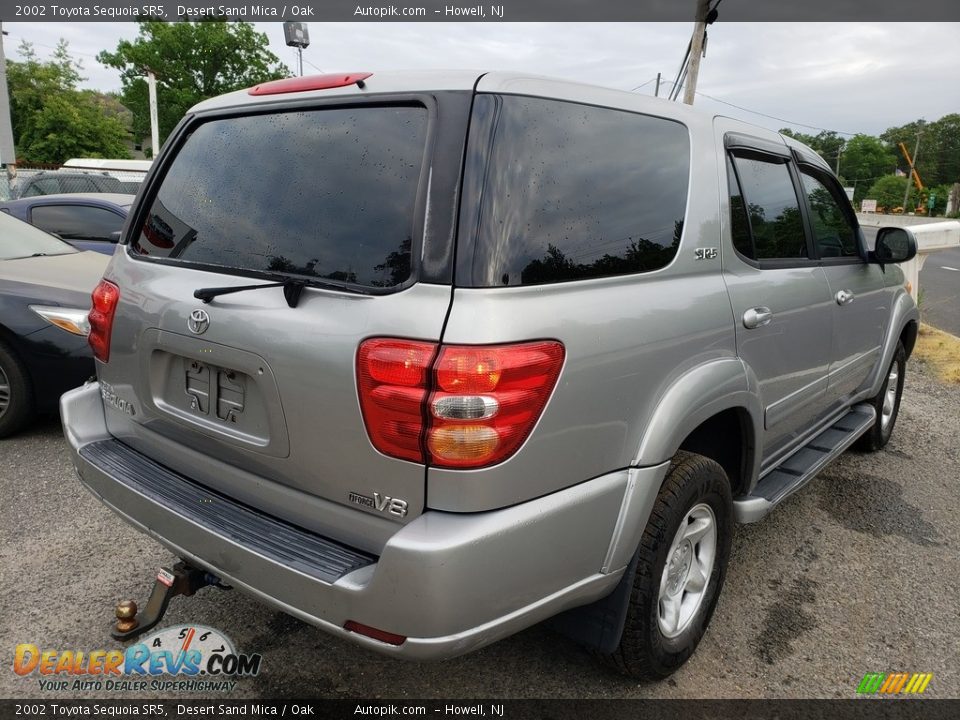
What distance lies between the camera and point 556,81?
6.96 feet

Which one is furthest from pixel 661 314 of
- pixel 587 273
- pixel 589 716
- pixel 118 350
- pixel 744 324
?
pixel 118 350

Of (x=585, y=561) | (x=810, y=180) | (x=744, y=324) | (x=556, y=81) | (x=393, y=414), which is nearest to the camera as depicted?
(x=393, y=414)

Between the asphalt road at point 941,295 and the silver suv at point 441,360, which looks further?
the asphalt road at point 941,295

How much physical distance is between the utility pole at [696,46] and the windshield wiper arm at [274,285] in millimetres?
17476

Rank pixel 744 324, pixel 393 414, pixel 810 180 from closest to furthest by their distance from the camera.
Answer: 1. pixel 393 414
2. pixel 744 324
3. pixel 810 180

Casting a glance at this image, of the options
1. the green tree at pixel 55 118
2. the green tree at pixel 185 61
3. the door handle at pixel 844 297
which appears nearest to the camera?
the door handle at pixel 844 297

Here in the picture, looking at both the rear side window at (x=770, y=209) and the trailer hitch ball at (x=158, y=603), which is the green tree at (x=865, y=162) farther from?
the trailer hitch ball at (x=158, y=603)

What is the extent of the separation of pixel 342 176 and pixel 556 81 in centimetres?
70

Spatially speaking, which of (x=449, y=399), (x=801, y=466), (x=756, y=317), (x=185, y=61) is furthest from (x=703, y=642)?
(x=185, y=61)

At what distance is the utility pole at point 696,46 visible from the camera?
1650 cm

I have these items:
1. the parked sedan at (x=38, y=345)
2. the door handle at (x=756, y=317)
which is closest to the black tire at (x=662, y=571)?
the door handle at (x=756, y=317)

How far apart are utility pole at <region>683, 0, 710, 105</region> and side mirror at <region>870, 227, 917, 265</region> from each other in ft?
49.0

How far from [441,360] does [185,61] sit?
6380 centimetres

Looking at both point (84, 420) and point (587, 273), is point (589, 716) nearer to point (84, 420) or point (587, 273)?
point (587, 273)
